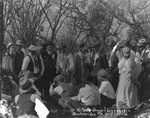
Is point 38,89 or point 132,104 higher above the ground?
point 38,89

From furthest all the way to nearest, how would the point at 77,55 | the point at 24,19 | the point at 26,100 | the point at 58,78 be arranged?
the point at 77,55 < the point at 58,78 < the point at 24,19 < the point at 26,100

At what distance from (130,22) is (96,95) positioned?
4.64ft

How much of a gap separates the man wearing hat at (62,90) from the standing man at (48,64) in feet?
0.28

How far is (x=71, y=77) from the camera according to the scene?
5.33 metres

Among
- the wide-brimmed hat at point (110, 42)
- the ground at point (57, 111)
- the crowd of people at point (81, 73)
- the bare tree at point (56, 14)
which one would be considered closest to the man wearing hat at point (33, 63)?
the crowd of people at point (81, 73)

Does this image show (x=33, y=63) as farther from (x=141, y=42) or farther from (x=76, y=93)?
(x=141, y=42)

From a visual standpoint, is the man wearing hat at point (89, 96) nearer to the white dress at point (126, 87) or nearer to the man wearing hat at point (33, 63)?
the white dress at point (126, 87)

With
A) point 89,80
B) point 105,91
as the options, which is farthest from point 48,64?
point 105,91

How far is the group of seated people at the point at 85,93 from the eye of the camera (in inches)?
204

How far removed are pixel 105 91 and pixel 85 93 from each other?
38cm

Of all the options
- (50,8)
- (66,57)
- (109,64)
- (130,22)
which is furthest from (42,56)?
(130,22)

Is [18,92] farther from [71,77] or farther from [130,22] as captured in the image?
[130,22]

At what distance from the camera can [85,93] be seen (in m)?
5.14

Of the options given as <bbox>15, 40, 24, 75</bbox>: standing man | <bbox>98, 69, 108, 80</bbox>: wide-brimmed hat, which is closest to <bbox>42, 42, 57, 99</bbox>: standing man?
<bbox>15, 40, 24, 75</bbox>: standing man
